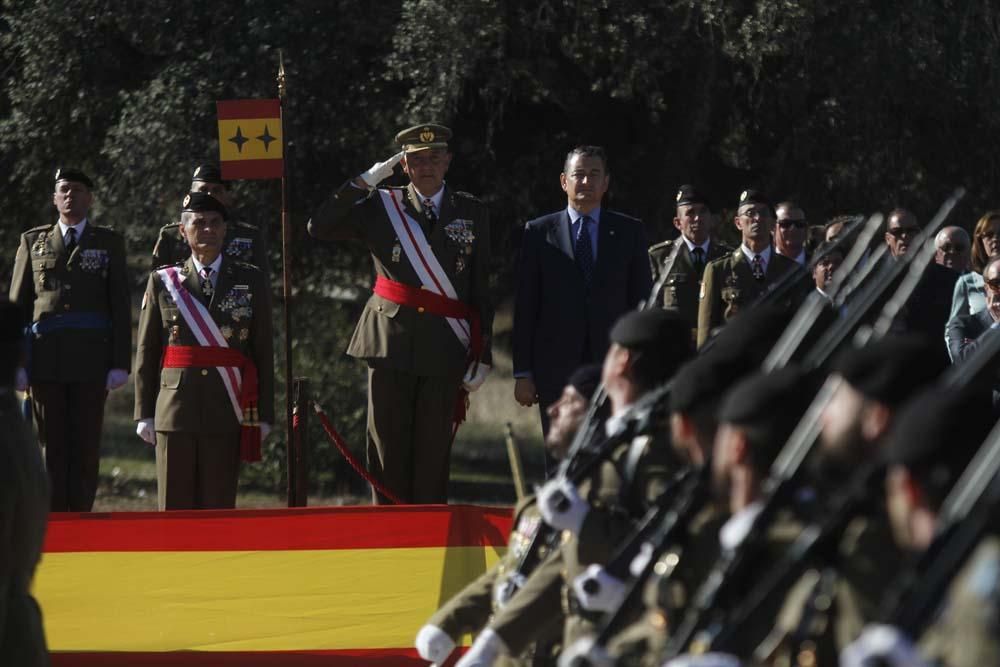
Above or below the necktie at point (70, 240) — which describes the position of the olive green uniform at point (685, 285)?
below

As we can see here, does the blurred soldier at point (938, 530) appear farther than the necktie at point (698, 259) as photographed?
No

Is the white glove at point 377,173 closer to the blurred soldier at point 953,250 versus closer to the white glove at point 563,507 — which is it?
the blurred soldier at point 953,250

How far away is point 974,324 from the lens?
830 cm

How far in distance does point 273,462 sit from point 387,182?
11.3 feet

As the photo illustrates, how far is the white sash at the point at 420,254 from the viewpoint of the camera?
8102 mm

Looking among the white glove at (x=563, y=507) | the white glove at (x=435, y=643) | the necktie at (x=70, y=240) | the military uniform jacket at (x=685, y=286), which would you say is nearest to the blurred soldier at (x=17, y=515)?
the white glove at (x=435, y=643)

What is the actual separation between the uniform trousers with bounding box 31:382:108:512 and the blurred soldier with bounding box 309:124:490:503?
1.62 metres

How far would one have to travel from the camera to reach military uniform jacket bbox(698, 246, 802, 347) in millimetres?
8648

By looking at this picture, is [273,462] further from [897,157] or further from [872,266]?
[872,266]

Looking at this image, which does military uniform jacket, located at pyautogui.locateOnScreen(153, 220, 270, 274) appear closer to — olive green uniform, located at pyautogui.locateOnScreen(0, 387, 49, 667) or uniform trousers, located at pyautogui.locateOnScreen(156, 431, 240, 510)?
uniform trousers, located at pyautogui.locateOnScreen(156, 431, 240, 510)

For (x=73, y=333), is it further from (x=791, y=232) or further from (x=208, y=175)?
→ (x=791, y=232)

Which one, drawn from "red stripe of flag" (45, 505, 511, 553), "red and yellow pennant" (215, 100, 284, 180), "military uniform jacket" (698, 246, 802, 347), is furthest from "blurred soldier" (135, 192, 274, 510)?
"military uniform jacket" (698, 246, 802, 347)

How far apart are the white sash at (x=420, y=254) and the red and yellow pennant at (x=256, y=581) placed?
143 cm

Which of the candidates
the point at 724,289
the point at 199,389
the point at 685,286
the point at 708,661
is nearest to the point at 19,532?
the point at 708,661
